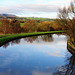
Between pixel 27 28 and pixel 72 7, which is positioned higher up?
pixel 72 7

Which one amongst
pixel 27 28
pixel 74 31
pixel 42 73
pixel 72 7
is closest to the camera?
pixel 42 73

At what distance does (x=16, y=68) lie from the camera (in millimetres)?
10453

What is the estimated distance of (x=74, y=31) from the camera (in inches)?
719

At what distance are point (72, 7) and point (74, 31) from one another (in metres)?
4.33

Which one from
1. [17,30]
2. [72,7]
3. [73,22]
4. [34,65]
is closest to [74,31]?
[73,22]

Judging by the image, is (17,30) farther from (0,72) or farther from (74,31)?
(0,72)

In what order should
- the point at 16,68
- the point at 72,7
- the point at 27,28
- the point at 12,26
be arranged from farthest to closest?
the point at 27,28, the point at 12,26, the point at 72,7, the point at 16,68

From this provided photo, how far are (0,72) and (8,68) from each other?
1.00m

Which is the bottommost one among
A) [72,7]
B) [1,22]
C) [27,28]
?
[27,28]

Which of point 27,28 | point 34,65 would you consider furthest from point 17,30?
point 34,65

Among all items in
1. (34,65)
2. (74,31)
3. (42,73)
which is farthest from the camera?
(74,31)

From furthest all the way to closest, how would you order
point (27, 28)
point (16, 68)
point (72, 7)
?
point (27, 28) < point (72, 7) < point (16, 68)

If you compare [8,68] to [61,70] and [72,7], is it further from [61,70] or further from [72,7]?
[72,7]

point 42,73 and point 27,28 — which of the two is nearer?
point 42,73
